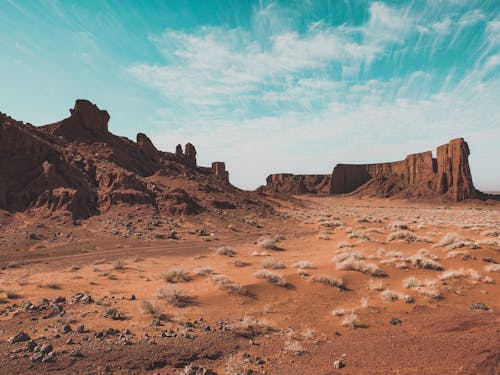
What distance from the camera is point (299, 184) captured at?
147 meters

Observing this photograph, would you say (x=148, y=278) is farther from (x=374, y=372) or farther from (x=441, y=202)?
(x=441, y=202)

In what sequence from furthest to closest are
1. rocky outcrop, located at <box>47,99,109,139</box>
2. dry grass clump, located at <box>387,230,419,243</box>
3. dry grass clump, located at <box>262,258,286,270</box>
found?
rocky outcrop, located at <box>47,99,109,139</box> → dry grass clump, located at <box>387,230,419,243</box> → dry grass clump, located at <box>262,258,286,270</box>

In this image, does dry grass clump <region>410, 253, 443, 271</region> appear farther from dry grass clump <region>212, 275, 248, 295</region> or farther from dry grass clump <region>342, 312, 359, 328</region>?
dry grass clump <region>212, 275, 248, 295</region>

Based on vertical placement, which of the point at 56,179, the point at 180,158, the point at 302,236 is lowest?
the point at 302,236

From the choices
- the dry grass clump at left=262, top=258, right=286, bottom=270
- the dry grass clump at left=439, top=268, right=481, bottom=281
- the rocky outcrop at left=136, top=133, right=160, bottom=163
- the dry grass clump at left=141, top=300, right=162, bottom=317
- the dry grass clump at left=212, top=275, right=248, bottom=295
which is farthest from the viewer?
the rocky outcrop at left=136, top=133, right=160, bottom=163

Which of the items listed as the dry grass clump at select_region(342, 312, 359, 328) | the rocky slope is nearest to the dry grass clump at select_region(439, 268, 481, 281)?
the dry grass clump at select_region(342, 312, 359, 328)

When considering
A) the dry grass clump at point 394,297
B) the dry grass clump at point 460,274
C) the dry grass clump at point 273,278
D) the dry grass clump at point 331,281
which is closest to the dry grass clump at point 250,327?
the dry grass clump at point 273,278

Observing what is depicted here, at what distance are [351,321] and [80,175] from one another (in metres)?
31.3

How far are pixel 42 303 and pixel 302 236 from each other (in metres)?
20.0

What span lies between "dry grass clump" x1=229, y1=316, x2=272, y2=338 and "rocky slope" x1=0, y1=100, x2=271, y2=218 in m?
22.9

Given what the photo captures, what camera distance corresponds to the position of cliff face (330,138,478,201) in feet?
273

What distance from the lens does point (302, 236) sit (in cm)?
2550

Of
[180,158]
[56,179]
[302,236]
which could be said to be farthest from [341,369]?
[180,158]

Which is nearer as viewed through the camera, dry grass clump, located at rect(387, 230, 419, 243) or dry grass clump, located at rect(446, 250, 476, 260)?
dry grass clump, located at rect(446, 250, 476, 260)
